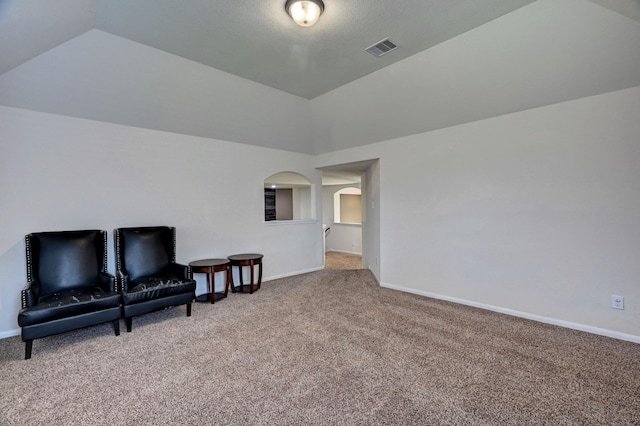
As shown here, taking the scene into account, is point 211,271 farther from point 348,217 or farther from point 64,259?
point 348,217

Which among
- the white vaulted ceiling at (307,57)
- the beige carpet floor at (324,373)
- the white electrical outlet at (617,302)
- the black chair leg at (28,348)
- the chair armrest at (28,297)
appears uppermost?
the white vaulted ceiling at (307,57)

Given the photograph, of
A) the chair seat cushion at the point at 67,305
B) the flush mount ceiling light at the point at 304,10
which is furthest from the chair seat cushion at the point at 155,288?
the flush mount ceiling light at the point at 304,10

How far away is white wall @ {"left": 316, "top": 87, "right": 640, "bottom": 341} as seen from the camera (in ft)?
8.59

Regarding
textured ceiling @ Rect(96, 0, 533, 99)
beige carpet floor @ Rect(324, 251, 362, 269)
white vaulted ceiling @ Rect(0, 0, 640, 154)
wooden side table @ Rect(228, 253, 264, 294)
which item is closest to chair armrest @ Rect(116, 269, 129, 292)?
wooden side table @ Rect(228, 253, 264, 294)

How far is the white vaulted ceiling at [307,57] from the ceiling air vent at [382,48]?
72 mm

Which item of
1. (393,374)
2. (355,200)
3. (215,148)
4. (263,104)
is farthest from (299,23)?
(355,200)

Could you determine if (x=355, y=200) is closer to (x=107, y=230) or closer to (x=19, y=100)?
(x=107, y=230)

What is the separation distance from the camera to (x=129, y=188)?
3539 millimetres

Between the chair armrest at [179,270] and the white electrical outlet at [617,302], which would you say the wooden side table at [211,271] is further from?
the white electrical outlet at [617,302]

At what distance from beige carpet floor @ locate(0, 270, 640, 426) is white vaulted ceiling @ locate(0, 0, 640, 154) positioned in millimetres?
2469

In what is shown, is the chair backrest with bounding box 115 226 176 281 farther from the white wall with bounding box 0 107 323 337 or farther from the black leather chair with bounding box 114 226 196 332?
the white wall with bounding box 0 107 323 337

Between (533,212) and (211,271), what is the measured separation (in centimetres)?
394

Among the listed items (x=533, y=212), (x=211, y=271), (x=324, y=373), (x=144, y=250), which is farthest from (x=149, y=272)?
(x=533, y=212)

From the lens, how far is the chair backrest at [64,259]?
280 cm
